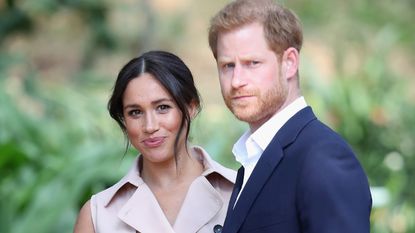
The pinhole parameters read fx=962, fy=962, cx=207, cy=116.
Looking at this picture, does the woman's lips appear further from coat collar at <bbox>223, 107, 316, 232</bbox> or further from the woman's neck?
coat collar at <bbox>223, 107, 316, 232</bbox>

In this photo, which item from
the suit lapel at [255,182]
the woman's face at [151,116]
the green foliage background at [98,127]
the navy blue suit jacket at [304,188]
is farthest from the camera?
the green foliage background at [98,127]

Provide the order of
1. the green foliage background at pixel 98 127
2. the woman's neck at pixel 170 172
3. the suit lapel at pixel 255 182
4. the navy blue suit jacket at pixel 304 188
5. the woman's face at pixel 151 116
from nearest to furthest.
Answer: the navy blue suit jacket at pixel 304 188, the suit lapel at pixel 255 182, the woman's face at pixel 151 116, the woman's neck at pixel 170 172, the green foliage background at pixel 98 127

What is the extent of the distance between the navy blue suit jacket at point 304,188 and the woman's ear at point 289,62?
0.10m

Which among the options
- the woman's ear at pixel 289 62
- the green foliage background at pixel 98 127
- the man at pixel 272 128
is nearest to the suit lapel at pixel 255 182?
the man at pixel 272 128

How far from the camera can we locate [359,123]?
6.88 meters

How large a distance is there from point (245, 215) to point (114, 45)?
34.9 ft

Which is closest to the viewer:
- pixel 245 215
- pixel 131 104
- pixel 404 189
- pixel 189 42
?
pixel 245 215

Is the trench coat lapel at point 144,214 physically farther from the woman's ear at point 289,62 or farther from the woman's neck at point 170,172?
the woman's ear at point 289,62

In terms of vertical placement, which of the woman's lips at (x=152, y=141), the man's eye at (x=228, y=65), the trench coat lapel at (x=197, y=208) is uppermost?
the man's eye at (x=228, y=65)

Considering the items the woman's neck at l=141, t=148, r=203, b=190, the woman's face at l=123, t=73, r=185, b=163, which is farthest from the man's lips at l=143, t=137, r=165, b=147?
the woman's neck at l=141, t=148, r=203, b=190

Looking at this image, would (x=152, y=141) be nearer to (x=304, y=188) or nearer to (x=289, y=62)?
(x=289, y=62)

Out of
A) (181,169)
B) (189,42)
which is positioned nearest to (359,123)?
(181,169)

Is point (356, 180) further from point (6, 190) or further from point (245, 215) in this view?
point (6, 190)

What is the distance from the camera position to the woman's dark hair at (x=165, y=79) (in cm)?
279
